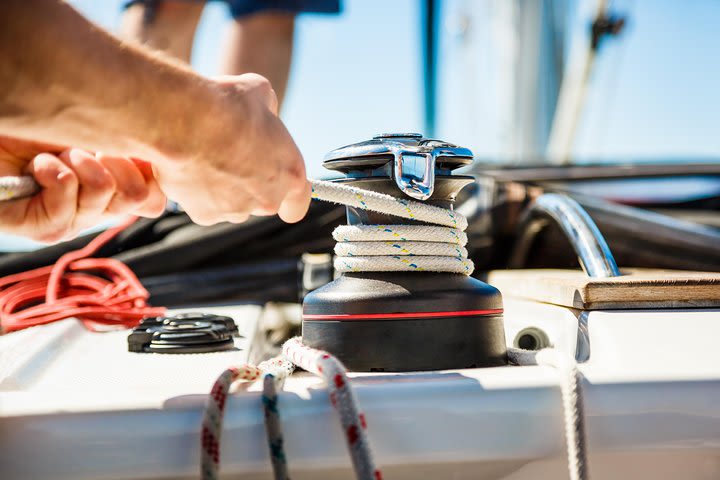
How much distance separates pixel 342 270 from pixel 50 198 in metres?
0.34

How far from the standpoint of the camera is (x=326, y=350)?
2.91 ft

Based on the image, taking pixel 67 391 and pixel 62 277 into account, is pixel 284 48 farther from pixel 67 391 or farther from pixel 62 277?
pixel 67 391

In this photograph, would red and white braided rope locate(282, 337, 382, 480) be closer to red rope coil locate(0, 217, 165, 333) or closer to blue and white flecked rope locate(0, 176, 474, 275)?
blue and white flecked rope locate(0, 176, 474, 275)

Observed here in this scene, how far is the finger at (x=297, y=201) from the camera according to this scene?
85cm

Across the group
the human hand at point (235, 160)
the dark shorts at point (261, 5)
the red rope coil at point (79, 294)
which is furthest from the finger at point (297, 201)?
the dark shorts at point (261, 5)

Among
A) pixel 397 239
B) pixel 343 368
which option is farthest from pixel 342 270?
pixel 343 368

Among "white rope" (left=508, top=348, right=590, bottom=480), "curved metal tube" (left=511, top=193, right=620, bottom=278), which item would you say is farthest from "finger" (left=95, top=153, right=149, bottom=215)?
"curved metal tube" (left=511, top=193, right=620, bottom=278)

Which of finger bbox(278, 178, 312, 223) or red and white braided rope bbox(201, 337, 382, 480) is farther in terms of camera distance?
finger bbox(278, 178, 312, 223)

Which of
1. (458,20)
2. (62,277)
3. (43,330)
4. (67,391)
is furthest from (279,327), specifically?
(458,20)

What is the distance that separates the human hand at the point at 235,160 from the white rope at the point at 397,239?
6cm

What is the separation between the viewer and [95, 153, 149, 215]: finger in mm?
844

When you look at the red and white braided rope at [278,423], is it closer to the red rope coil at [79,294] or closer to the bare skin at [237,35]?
the red rope coil at [79,294]

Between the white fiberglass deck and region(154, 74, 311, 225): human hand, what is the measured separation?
0.65ft

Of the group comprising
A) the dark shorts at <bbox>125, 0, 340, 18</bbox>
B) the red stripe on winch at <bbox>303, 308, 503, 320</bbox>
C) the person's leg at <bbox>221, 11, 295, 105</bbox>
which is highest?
the dark shorts at <bbox>125, 0, 340, 18</bbox>
